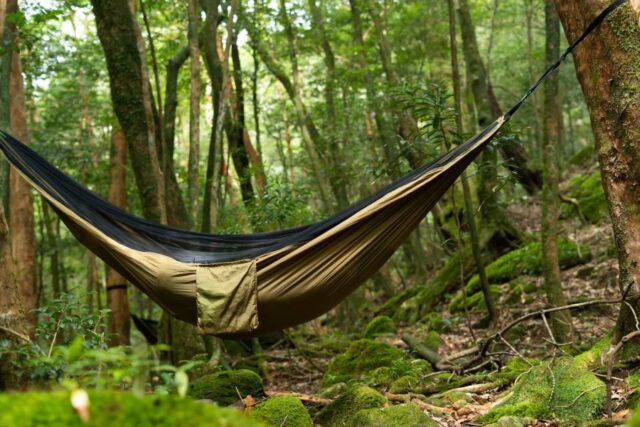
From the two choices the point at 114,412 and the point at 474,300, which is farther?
the point at 474,300

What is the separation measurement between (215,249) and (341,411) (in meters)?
0.93

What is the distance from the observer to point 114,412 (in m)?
0.71

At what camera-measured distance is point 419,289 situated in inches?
241

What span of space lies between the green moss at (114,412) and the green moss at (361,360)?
2747mm

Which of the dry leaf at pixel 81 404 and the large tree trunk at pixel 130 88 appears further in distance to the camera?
the large tree trunk at pixel 130 88

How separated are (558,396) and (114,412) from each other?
176 centimetres

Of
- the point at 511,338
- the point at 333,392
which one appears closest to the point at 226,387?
the point at 333,392

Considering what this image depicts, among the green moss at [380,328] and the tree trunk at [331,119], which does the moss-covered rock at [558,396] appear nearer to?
the green moss at [380,328]

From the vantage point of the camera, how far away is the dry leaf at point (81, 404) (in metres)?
0.69

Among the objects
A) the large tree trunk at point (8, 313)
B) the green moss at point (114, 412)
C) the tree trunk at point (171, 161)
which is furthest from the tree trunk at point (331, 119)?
the green moss at point (114, 412)

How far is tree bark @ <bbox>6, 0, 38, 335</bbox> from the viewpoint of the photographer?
18.0ft

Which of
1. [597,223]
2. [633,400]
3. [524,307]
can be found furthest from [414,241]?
[633,400]

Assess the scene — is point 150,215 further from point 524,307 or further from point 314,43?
point 314,43

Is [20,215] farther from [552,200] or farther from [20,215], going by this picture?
[552,200]
